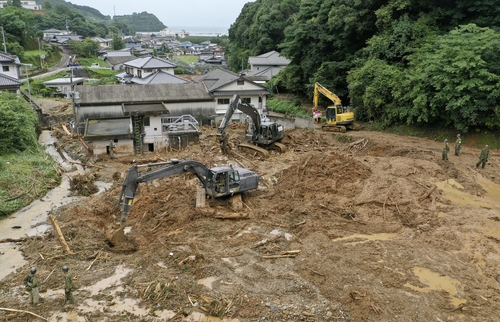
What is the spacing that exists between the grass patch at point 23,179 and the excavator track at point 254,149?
10991 mm

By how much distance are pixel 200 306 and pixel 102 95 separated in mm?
23979

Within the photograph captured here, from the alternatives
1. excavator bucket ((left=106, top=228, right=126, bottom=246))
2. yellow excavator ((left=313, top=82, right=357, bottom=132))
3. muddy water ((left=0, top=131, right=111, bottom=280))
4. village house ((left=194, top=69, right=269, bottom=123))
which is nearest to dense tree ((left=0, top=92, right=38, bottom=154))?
muddy water ((left=0, top=131, right=111, bottom=280))

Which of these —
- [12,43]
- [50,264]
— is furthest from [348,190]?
[12,43]

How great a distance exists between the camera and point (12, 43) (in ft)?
183

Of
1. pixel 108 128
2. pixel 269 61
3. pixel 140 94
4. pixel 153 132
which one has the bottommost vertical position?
pixel 153 132

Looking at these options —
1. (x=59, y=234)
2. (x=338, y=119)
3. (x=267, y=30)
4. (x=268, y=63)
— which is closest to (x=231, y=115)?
(x=338, y=119)

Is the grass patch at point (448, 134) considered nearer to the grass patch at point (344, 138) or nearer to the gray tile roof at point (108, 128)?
the grass patch at point (344, 138)

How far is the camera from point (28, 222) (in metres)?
15.5

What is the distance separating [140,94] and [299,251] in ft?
74.6

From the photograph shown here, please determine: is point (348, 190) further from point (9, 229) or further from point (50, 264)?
point (9, 229)

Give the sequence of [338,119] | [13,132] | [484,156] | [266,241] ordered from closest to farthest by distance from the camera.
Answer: [266,241]
[484,156]
[13,132]
[338,119]

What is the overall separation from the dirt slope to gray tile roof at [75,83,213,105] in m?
13.3

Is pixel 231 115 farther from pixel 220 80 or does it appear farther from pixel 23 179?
pixel 220 80

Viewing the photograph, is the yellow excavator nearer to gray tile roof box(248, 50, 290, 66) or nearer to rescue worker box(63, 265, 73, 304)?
rescue worker box(63, 265, 73, 304)
